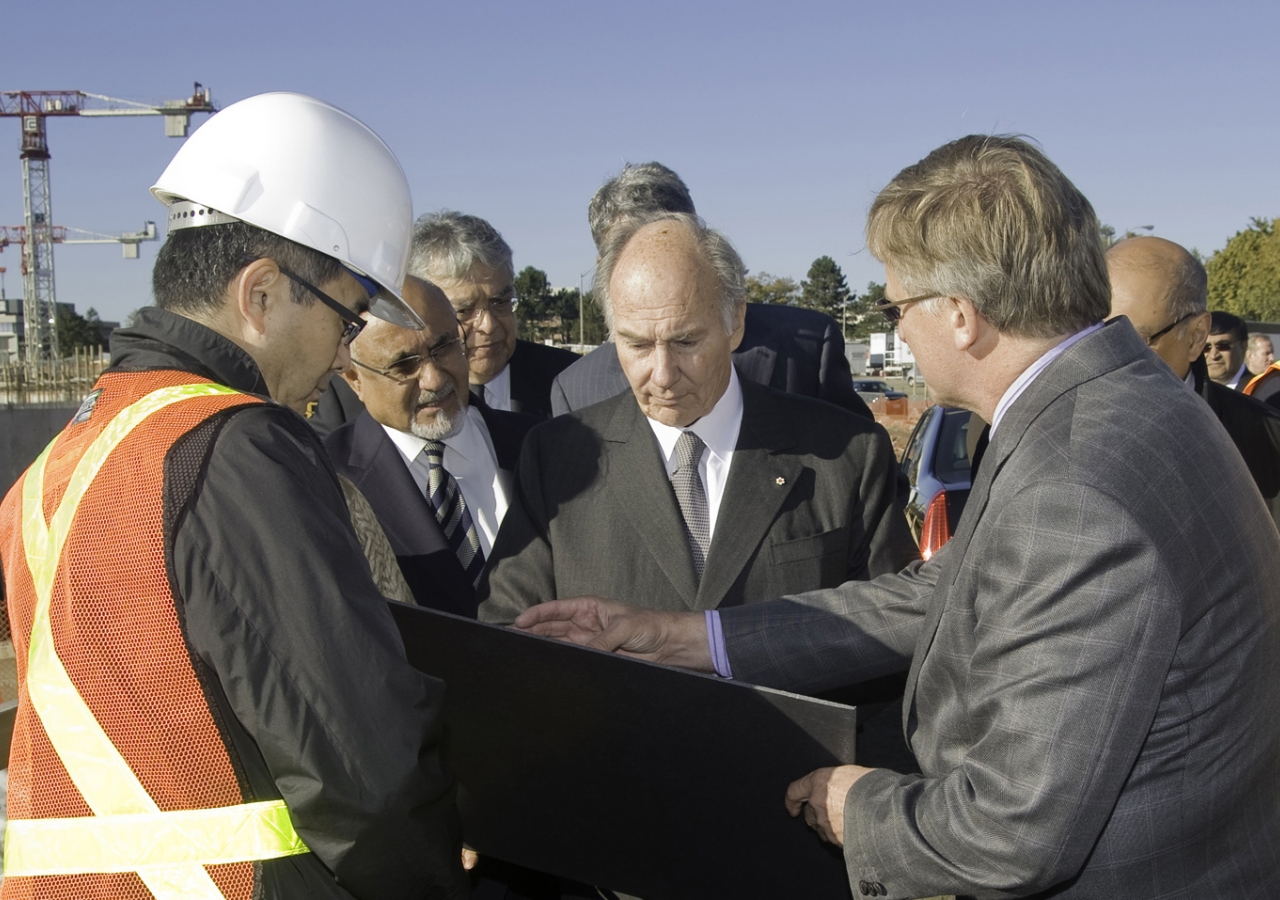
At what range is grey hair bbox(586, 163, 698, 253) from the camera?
453cm

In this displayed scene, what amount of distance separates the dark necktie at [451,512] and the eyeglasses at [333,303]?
4.73 ft

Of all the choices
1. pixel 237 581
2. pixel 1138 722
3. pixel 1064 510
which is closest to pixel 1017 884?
pixel 1138 722

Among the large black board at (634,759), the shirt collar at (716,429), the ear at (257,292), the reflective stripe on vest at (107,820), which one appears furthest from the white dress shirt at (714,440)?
the reflective stripe on vest at (107,820)

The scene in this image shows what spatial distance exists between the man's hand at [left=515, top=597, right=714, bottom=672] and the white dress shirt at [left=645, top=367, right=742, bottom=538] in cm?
47

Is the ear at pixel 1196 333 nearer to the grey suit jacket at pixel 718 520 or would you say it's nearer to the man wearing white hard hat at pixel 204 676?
the grey suit jacket at pixel 718 520

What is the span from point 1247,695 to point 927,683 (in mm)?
492

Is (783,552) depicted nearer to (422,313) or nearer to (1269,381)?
(422,313)

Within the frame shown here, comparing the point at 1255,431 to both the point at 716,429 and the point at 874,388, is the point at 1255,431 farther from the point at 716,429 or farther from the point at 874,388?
the point at 874,388

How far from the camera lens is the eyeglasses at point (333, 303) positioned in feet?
6.18

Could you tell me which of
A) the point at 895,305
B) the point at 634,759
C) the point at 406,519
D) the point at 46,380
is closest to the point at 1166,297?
the point at 895,305

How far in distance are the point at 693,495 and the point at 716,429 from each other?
21 cm

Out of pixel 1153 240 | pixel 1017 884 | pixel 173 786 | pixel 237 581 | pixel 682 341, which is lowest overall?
pixel 1017 884

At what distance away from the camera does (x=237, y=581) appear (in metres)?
1.54

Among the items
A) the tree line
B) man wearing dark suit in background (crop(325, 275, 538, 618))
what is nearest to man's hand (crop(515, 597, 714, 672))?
man wearing dark suit in background (crop(325, 275, 538, 618))
